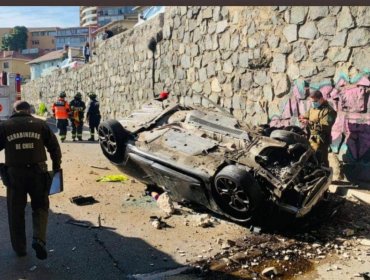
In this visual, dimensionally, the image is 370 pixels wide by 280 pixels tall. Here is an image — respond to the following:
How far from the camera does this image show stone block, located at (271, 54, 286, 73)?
29.2 ft

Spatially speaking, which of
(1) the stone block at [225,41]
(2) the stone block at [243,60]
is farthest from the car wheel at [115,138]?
(1) the stone block at [225,41]

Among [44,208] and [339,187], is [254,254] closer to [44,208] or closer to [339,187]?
[44,208]

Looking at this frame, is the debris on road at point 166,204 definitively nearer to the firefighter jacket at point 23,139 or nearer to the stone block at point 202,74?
the firefighter jacket at point 23,139

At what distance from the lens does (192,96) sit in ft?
39.0

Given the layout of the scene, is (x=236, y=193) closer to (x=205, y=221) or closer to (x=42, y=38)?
(x=205, y=221)

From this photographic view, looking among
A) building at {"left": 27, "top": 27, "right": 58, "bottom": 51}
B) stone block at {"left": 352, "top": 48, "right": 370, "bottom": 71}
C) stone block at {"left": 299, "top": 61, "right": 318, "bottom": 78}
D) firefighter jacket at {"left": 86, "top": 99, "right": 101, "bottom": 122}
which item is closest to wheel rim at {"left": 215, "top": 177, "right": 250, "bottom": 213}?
stone block at {"left": 352, "top": 48, "right": 370, "bottom": 71}

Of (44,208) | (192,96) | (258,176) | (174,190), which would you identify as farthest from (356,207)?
(192,96)

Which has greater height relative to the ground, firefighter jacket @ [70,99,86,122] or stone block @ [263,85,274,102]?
stone block @ [263,85,274,102]

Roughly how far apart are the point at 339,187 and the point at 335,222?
1385 millimetres

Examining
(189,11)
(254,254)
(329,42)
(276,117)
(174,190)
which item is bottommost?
(254,254)

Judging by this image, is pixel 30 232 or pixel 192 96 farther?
pixel 192 96

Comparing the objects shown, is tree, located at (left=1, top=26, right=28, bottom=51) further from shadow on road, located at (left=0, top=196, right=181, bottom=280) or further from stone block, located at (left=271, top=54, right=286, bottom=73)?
shadow on road, located at (left=0, top=196, right=181, bottom=280)

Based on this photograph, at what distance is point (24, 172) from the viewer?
15.4 ft

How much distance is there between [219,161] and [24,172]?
230 centimetres
